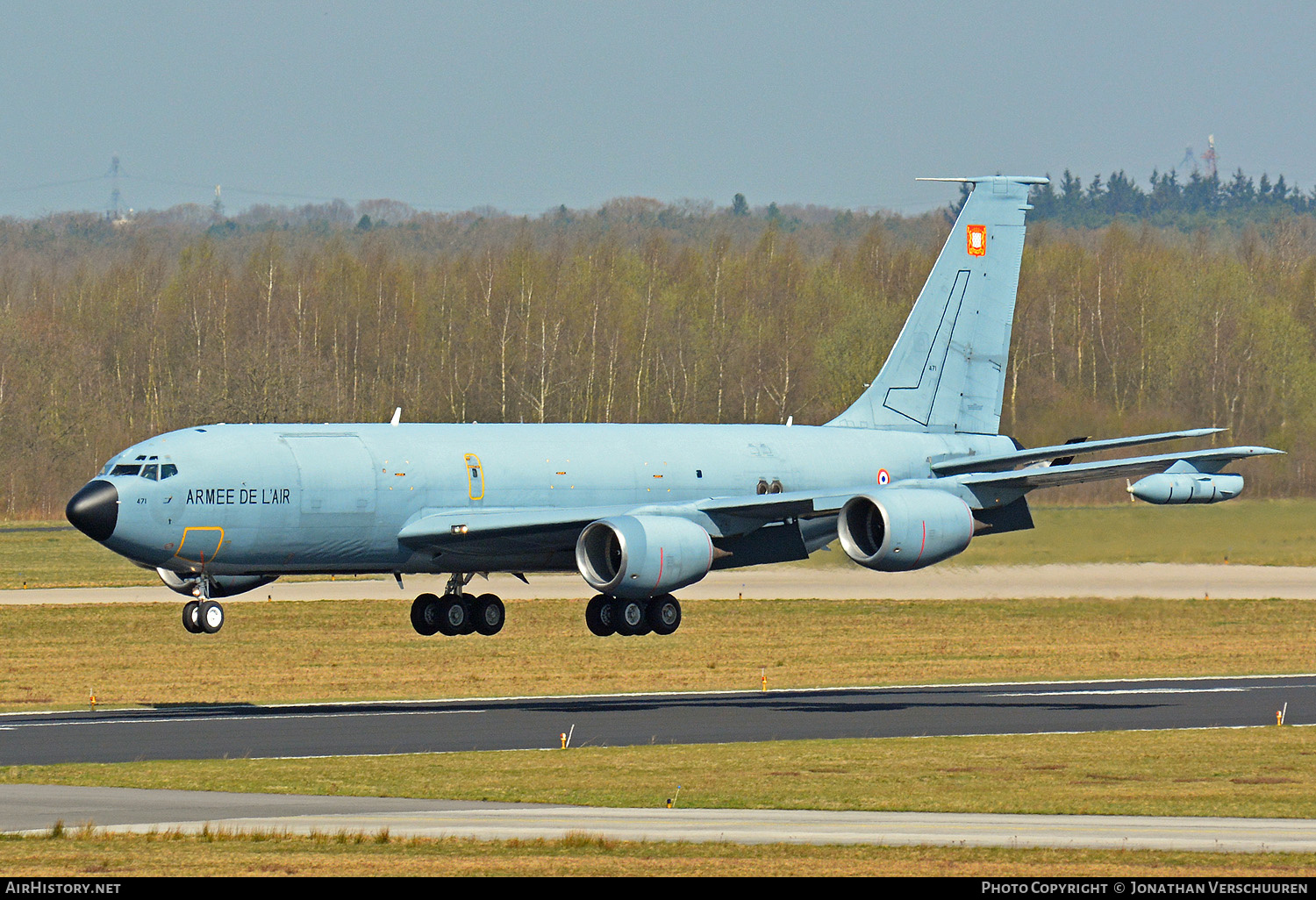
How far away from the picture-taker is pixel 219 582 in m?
44.7

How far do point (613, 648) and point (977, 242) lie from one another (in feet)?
59.8

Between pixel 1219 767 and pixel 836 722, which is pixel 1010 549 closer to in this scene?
pixel 836 722

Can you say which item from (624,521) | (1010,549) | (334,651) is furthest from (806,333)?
(624,521)

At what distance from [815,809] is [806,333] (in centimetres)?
10174

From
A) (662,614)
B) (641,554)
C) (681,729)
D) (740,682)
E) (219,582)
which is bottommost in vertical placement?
(740,682)

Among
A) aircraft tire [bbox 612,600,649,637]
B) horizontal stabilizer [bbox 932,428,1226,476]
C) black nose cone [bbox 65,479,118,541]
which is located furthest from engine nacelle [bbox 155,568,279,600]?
horizontal stabilizer [bbox 932,428,1226,476]

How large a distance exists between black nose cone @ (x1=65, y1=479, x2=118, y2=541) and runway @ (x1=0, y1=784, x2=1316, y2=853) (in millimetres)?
12497

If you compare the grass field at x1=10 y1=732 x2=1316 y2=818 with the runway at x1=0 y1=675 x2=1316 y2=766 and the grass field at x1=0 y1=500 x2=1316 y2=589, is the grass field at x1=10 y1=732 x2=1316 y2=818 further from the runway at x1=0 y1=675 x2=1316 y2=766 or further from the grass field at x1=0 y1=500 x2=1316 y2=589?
the grass field at x1=0 y1=500 x2=1316 y2=589

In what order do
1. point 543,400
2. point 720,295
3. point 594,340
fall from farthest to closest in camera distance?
point 720,295
point 594,340
point 543,400

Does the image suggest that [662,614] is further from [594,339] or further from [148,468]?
[594,339]

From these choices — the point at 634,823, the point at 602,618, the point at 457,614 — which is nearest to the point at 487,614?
the point at 457,614

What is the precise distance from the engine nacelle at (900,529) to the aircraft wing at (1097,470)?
4.80ft

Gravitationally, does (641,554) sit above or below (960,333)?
below
